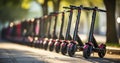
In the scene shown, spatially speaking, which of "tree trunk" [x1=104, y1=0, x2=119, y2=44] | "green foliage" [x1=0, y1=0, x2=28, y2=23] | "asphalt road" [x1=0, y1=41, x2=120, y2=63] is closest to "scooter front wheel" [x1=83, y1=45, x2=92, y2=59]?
"asphalt road" [x1=0, y1=41, x2=120, y2=63]

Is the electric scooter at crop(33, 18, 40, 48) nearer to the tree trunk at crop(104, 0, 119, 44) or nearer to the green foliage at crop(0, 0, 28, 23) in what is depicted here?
the tree trunk at crop(104, 0, 119, 44)

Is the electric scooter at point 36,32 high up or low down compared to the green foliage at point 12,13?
down

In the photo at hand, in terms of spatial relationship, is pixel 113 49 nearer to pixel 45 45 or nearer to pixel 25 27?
pixel 45 45

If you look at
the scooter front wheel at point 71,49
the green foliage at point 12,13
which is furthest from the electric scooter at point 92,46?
the green foliage at point 12,13

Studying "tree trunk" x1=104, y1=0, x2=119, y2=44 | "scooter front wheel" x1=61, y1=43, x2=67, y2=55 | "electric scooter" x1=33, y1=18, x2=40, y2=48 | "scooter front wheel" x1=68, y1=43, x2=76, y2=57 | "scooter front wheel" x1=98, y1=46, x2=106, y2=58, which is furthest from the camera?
"electric scooter" x1=33, y1=18, x2=40, y2=48

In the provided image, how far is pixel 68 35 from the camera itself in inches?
955

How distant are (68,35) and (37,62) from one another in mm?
5720

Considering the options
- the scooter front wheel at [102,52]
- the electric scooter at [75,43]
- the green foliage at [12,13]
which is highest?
the green foliage at [12,13]

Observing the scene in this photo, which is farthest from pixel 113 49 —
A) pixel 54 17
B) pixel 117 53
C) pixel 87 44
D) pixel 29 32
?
pixel 29 32

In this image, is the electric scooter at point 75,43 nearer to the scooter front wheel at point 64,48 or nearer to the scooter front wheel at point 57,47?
the scooter front wheel at point 64,48

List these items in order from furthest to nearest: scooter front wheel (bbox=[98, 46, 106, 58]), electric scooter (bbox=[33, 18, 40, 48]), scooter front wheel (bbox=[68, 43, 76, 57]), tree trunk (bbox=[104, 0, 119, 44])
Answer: electric scooter (bbox=[33, 18, 40, 48]) → tree trunk (bbox=[104, 0, 119, 44]) → scooter front wheel (bbox=[68, 43, 76, 57]) → scooter front wheel (bbox=[98, 46, 106, 58])

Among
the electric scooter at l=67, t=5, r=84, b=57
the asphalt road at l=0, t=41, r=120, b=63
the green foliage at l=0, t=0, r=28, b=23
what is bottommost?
the asphalt road at l=0, t=41, r=120, b=63

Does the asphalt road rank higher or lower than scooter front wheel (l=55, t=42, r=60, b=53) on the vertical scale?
lower

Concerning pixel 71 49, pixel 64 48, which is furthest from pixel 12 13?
pixel 71 49
